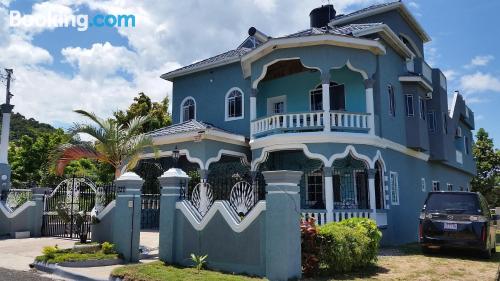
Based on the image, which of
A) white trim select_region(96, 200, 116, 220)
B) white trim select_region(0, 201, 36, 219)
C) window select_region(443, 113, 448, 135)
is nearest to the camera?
white trim select_region(96, 200, 116, 220)

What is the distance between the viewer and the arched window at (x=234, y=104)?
738 inches

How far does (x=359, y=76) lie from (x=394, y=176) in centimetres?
420

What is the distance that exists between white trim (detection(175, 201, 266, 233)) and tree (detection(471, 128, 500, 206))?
32941 millimetres

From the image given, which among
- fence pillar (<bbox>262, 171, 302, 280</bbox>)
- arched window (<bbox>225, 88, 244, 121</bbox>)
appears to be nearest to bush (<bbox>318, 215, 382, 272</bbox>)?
fence pillar (<bbox>262, 171, 302, 280</bbox>)

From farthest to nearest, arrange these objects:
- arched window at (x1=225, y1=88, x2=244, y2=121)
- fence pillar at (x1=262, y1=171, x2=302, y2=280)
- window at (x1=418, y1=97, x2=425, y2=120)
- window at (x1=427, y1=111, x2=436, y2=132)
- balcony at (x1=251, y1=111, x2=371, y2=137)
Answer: window at (x1=427, y1=111, x2=436, y2=132) → arched window at (x1=225, y1=88, x2=244, y2=121) → window at (x1=418, y1=97, x2=425, y2=120) → balcony at (x1=251, y1=111, x2=371, y2=137) → fence pillar at (x1=262, y1=171, x2=302, y2=280)

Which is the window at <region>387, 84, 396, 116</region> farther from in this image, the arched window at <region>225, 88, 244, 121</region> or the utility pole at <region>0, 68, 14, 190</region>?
the utility pole at <region>0, 68, 14, 190</region>

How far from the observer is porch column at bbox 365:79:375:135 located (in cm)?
1488

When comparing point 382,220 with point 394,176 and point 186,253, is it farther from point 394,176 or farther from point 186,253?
point 186,253

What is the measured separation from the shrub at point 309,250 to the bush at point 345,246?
0.14 metres

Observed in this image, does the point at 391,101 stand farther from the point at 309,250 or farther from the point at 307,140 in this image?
the point at 309,250

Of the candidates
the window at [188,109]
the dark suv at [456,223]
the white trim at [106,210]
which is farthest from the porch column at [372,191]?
the window at [188,109]

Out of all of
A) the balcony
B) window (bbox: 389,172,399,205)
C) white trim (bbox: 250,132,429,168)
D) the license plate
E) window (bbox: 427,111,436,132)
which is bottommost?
the license plate

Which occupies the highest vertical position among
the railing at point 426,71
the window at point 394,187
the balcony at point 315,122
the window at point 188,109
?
the railing at point 426,71

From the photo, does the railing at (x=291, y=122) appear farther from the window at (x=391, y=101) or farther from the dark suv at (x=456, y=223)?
the dark suv at (x=456, y=223)
